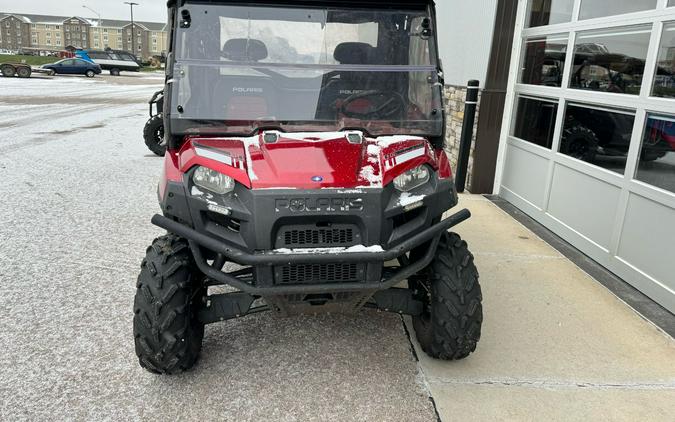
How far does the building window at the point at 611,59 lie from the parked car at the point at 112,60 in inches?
1540

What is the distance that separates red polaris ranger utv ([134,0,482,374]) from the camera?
2611mm

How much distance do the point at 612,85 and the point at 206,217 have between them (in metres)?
3.87

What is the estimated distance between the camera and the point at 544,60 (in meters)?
5.98

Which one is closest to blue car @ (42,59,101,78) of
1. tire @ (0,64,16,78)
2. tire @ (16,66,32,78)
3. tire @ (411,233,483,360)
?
tire @ (16,66,32,78)

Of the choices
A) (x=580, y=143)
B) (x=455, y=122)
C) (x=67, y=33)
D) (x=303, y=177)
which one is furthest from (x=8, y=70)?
(x=67, y=33)

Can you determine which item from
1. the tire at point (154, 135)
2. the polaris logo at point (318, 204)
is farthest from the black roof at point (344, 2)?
the tire at point (154, 135)

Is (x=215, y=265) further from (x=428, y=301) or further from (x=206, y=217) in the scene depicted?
(x=428, y=301)

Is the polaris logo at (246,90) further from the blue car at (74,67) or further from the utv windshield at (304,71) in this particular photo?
the blue car at (74,67)

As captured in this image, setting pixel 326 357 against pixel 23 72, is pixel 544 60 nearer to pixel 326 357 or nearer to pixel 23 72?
pixel 326 357

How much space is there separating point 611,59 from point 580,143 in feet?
2.75

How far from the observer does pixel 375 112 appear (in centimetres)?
A: 323

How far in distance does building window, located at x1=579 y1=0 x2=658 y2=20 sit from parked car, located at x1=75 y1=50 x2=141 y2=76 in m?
39.0

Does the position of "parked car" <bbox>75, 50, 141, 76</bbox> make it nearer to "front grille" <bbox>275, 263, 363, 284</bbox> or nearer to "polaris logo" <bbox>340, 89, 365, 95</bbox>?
"polaris logo" <bbox>340, 89, 365, 95</bbox>

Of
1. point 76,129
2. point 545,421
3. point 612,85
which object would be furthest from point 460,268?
point 76,129
